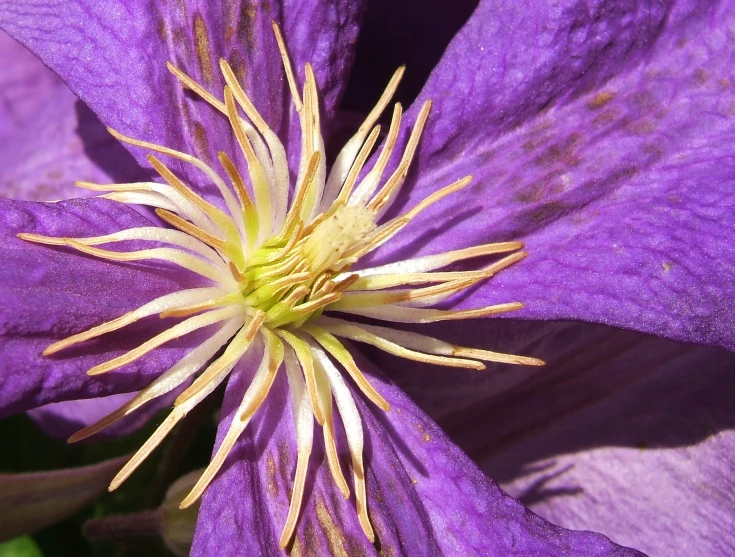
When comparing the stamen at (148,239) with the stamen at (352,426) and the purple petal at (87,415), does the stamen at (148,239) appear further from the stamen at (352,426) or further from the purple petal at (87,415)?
the purple petal at (87,415)

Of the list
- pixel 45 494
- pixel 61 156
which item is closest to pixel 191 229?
pixel 45 494

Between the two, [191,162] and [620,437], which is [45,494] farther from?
[620,437]

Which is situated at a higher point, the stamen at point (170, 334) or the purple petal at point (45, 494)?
the stamen at point (170, 334)

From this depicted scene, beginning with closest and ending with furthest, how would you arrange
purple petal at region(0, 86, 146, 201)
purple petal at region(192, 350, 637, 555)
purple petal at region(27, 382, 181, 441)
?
purple petal at region(192, 350, 637, 555), purple petal at region(27, 382, 181, 441), purple petal at region(0, 86, 146, 201)

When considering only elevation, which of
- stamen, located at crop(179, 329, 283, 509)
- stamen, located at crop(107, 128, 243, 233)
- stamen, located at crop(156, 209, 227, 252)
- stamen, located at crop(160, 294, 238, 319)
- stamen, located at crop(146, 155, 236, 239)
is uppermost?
stamen, located at crop(107, 128, 243, 233)

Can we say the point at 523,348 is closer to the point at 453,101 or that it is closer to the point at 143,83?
the point at 453,101

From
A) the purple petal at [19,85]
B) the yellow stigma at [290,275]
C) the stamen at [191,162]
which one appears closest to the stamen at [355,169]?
the yellow stigma at [290,275]

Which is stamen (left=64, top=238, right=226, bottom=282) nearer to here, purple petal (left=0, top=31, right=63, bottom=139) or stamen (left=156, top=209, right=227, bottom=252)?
stamen (left=156, top=209, right=227, bottom=252)

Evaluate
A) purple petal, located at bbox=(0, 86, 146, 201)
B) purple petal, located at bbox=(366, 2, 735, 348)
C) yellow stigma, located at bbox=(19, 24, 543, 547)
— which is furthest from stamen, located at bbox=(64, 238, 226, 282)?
purple petal, located at bbox=(0, 86, 146, 201)

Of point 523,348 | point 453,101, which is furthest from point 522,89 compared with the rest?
point 523,348
